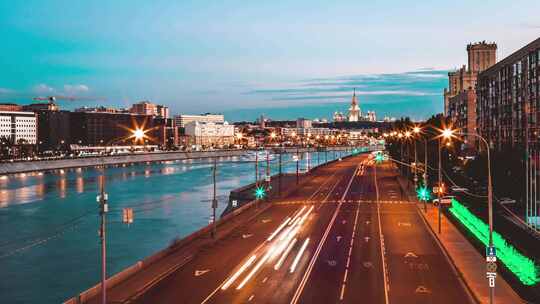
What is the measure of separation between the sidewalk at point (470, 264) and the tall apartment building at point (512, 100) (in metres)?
33.8

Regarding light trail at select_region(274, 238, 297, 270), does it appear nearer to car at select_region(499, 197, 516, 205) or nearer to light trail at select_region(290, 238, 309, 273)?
light trail at select_region(290, 238, 309, 273)

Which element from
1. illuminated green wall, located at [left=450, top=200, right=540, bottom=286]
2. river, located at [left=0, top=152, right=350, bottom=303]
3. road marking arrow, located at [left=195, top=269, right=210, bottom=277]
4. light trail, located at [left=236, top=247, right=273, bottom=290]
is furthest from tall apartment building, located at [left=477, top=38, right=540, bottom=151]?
road marking arrow, located at [left=195, top=269, right=210, bottom=277]

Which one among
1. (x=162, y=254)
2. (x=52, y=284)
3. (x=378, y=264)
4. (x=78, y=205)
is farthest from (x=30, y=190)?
(x=378, y=264)

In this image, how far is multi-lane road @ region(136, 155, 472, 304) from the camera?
25.1 meters

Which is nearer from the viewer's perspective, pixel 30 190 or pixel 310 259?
pixel 310 259

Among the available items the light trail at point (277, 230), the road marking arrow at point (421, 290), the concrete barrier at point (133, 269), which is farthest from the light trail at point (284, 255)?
the road marking arrow at point (421, 290)

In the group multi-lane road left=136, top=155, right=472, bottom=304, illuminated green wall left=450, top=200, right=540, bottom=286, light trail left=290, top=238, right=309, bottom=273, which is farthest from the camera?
light trail left=290, top=238, right=309, bottom=273

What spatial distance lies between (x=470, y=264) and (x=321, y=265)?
7462 mm

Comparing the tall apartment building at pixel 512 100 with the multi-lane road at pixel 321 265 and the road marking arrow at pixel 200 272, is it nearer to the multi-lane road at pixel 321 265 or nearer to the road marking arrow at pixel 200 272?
the multi-lane road at pixel 321 265

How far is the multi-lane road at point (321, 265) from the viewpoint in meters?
25.1

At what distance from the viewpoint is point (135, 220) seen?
218 ft

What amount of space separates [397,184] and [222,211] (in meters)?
27.3

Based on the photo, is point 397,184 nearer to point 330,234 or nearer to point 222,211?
point 222,211

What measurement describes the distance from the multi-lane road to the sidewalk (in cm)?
54
